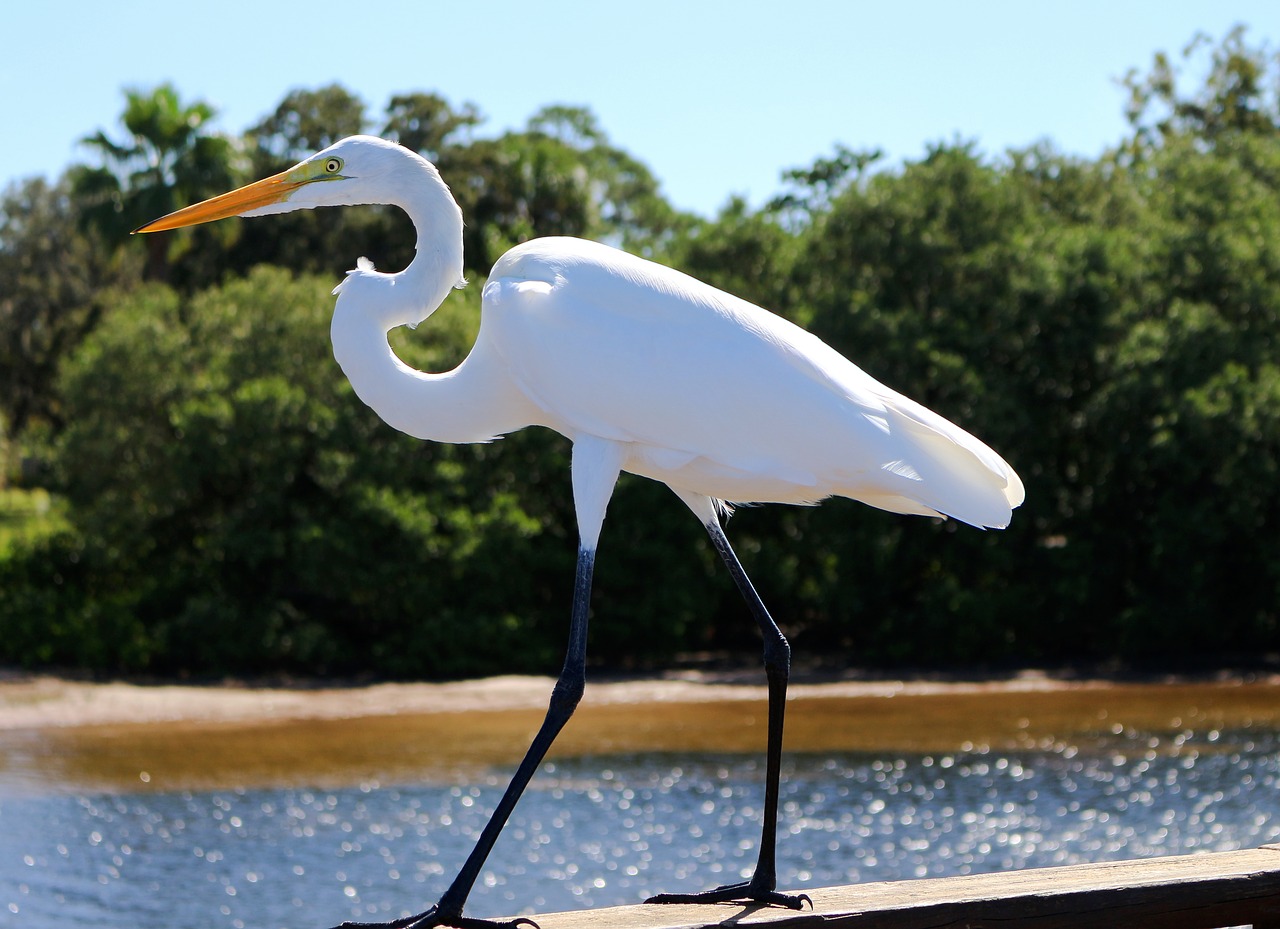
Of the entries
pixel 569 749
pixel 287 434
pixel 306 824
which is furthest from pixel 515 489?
pixel 306 824

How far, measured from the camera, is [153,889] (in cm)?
971

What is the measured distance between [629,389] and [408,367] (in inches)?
20.1

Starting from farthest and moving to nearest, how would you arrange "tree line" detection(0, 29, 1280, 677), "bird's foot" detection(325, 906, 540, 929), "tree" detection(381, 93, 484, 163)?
"tree" detection(381, 93, 484, 163)
"tree line" detection(0, 29, 1280, 677)
"bird's foot" detection(325, 906, 540, 929)

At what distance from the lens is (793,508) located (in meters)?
18.2

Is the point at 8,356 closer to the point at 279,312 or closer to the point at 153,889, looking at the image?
the point at 279,312

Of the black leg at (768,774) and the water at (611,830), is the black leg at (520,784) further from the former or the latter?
the water at (611,830)

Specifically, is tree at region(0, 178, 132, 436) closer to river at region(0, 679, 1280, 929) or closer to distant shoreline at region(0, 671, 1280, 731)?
distant shoreline at region(0, 671, 1280, 731)

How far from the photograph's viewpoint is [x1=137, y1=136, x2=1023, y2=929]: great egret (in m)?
3.06

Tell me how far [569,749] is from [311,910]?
5.13 metres

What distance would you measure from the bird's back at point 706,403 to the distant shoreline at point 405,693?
42.2ft

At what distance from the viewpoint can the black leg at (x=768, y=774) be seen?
9.82 feet

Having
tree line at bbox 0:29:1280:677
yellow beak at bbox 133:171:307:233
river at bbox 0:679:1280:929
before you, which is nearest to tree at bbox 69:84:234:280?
tree line at bbox 0:29:1280:677

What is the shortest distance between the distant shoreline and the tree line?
27.3 inches

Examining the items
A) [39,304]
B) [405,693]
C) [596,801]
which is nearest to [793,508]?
[405,693]
